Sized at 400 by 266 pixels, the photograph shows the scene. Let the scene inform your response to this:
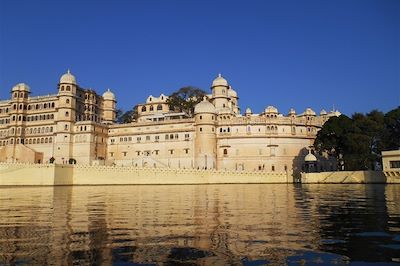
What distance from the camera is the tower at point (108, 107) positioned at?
285ft

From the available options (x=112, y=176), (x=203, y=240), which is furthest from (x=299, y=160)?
A: (x=203, y=240)

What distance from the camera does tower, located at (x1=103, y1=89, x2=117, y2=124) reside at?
8700cm

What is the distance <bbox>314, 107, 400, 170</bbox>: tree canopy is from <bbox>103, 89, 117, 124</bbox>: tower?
4656 centimetres

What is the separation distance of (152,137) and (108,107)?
61.3 ft

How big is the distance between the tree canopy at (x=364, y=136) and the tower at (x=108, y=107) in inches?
1833

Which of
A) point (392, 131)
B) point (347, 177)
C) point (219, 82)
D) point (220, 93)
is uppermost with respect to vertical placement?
point (219, 82)

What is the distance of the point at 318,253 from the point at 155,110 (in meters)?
83.6

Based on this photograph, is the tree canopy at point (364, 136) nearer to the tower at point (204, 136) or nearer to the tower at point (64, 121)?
the tower at point (204, 136)

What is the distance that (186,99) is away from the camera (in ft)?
292

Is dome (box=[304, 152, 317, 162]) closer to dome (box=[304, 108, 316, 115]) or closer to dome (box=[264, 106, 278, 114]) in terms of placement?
dome (box=[264, 106, 278, 114])

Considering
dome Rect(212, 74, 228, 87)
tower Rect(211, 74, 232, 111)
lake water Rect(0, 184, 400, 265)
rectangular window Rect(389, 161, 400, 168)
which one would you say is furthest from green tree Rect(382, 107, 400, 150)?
lake water Rect(0, 184, 400, 265)

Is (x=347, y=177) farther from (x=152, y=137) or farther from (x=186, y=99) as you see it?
(x=186, y=99)

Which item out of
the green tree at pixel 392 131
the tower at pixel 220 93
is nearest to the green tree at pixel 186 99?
the tower at pixel 220 93

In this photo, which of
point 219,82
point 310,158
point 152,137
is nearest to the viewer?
point 310,158
